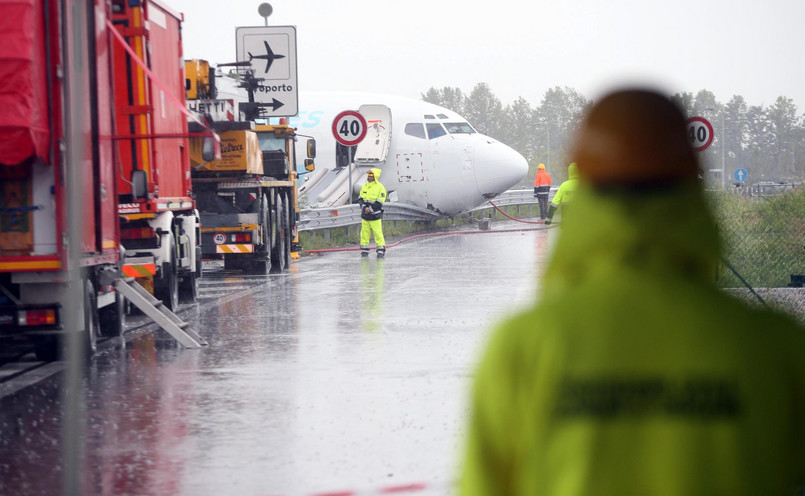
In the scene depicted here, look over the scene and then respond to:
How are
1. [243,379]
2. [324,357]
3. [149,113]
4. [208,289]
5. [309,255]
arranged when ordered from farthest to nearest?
1. [309,255]
2. [208,289]
3. [149,113]
4. [324,357]
5. [243,379]

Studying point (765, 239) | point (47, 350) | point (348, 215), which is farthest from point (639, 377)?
point (348, 215)

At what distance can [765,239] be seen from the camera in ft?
65.1

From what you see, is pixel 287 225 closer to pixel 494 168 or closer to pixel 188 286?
pixel 188 286

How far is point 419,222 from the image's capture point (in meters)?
38.0

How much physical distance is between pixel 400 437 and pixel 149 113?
6744 millimetres

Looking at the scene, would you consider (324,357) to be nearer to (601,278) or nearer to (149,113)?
(149,113)

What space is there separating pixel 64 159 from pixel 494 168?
2552cm

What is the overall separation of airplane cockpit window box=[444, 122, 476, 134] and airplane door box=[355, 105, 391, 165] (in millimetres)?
1800

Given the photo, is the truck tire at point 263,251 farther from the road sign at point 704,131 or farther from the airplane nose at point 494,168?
the airplane nose at point 494,168

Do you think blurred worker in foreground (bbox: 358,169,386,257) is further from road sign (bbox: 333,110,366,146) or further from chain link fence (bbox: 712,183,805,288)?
chain link fence (bbox: 712,183,805,288)

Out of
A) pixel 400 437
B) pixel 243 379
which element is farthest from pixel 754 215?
pixel 400 437

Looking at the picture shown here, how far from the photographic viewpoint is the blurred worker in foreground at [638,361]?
6.01 feet

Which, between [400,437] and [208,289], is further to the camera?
[208,289]

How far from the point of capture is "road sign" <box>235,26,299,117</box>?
80.0 ft
